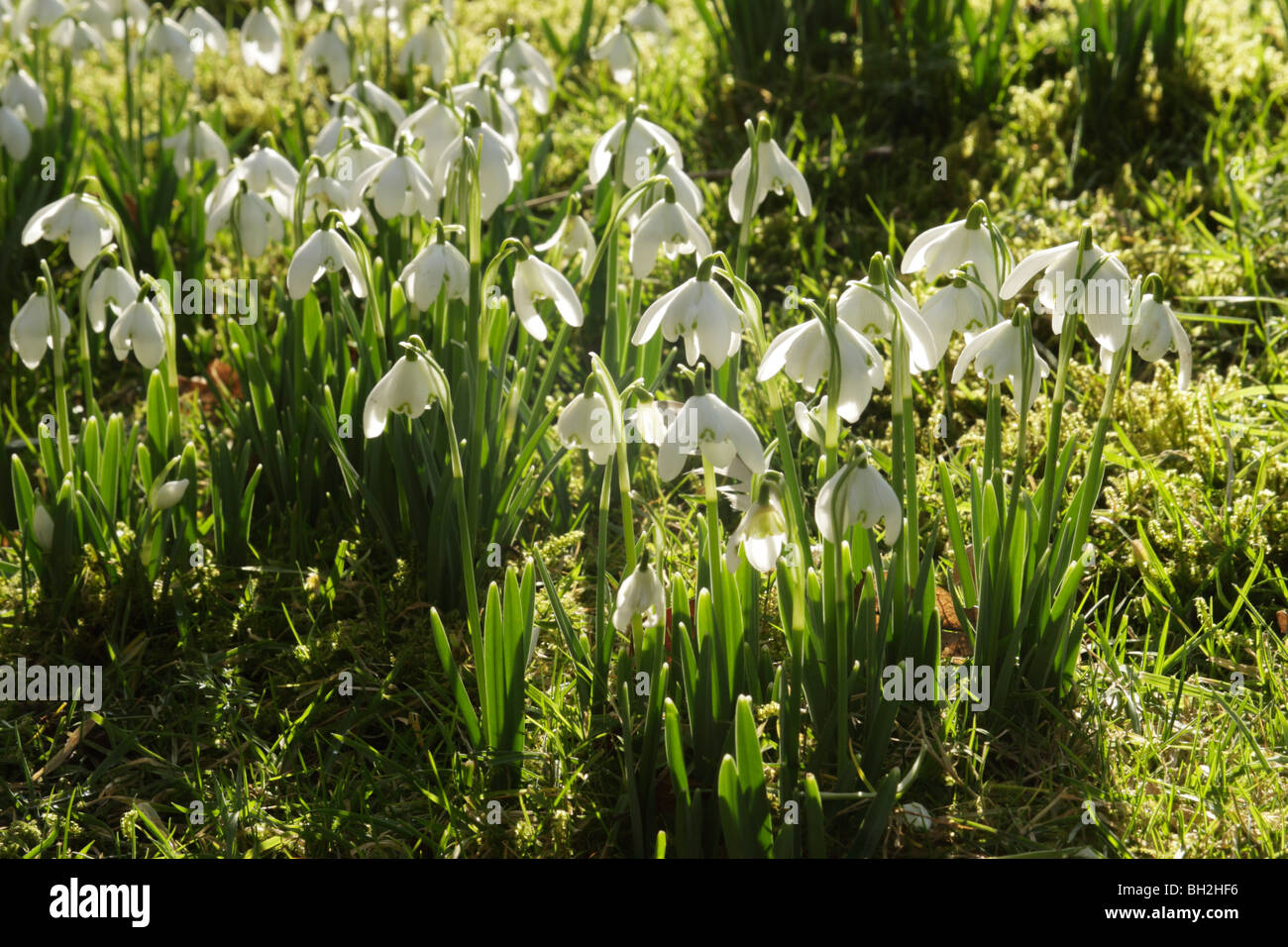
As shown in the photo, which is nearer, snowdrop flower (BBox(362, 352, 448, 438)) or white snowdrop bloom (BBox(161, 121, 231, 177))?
snowdrop flower (BBox(362, 352, 448, 438))

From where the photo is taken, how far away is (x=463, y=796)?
171cm

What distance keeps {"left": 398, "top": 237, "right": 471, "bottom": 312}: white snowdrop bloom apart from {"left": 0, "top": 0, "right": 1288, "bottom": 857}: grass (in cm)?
46

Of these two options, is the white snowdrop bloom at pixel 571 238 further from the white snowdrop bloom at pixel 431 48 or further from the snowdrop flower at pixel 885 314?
the white snowdrop bloom at pixel 431 48

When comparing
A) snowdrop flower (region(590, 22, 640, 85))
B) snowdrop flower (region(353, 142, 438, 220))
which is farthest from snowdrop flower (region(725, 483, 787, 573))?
snowdrop flower (region(590, 22, 640, 85))

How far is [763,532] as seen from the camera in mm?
1374

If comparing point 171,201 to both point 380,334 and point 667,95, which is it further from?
point 667,95

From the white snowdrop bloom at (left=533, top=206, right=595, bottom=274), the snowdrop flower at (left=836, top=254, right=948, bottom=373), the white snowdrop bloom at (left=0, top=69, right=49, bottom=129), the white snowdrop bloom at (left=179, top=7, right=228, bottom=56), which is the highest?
the white snowdrop bloom at (left=179, top=7, right=228, bottom=56)

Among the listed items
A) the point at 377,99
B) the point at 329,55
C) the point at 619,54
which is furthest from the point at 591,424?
the point at 329,55

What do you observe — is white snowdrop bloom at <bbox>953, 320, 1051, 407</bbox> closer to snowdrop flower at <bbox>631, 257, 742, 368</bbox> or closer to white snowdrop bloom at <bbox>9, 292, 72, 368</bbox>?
snowdrop flower at <bbox>631, 257, 742, 368</bbox>

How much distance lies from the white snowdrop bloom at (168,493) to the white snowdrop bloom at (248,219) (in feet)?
1.66

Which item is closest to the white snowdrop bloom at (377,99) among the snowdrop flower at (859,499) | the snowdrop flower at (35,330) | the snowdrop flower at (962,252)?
the snowdrop flower at (35,330)

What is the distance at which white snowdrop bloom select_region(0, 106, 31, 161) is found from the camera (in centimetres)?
294

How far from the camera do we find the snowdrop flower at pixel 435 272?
6.11 feet

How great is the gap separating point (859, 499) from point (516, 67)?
1.73m
